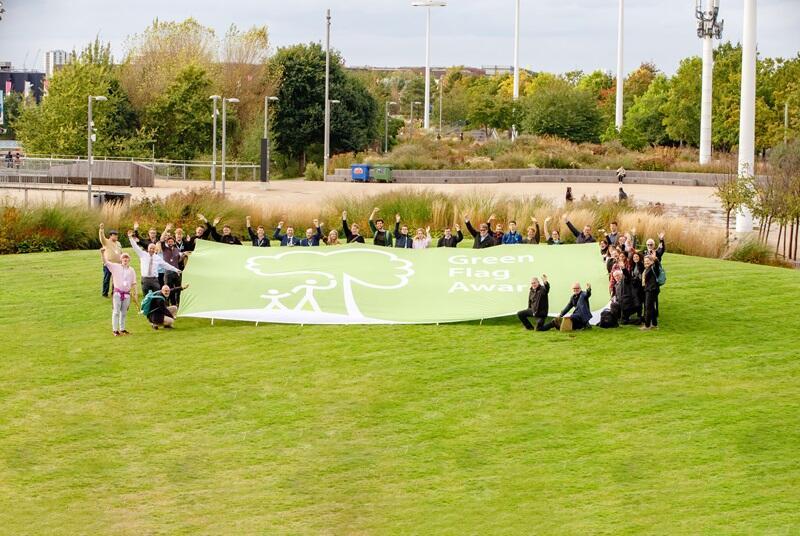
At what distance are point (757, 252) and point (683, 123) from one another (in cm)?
5722

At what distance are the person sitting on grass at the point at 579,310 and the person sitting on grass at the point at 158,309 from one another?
23.9 ft

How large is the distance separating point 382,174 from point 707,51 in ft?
67.4

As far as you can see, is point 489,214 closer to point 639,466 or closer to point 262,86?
point 639,466

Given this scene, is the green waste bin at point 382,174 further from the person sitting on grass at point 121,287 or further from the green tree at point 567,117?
the person sitting on grass at point 121,287

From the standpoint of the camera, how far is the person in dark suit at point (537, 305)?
23922 millimetres

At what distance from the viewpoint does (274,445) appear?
17.8 metres

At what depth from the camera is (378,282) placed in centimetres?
2572

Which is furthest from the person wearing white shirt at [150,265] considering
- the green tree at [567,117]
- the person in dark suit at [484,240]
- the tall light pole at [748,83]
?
the green tree at [567,117]

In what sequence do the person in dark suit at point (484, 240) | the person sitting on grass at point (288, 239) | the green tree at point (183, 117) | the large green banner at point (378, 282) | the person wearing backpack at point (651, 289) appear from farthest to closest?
the green tree at point (183, 117) < the person in dark suit at point (484, 240) < the person sitting on grass at point (288, 239) < the large green banner at point (378, 282) < the person wearing backpack at point (651, 289)

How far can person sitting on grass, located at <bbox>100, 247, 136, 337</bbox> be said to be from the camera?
76.6 ft

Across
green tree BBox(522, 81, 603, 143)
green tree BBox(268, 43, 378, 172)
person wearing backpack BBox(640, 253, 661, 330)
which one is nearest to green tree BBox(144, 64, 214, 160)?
green tree BBox(268, 43, 378, 172)

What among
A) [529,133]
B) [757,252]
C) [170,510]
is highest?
[529,133]

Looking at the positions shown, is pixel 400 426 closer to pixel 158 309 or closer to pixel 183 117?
pixel 158 309

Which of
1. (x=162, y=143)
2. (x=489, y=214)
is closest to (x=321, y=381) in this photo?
(x=489, y=214)
